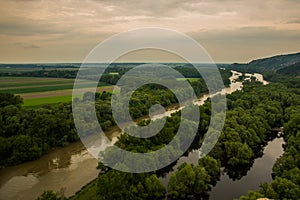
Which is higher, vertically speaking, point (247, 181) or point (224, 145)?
point (224, 145)

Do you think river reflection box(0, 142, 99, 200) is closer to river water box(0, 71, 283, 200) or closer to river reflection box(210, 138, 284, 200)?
river water box(0, 71, 283, 200)

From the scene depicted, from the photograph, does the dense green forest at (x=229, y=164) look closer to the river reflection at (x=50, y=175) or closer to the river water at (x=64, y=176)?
the river water at (x=64, y=176)

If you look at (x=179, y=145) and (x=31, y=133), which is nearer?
(x=179, y=145)

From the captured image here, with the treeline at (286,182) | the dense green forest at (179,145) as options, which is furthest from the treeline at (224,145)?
the treeline at (286,182)

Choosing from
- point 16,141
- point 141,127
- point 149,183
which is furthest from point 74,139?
point 149,183

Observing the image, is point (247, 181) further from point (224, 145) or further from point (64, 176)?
point (64, 176)

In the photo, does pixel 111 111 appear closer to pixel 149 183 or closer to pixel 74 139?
pixel 74 139

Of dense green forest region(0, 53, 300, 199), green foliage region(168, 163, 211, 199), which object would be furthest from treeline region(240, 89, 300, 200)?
green foliage region(168, 163, 211, 199)

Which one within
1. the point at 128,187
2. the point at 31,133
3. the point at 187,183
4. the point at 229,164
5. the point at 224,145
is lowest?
the point at 229,164

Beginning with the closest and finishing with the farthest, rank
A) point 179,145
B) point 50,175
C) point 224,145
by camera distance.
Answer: point 50,175
point 224,145
point 179,145

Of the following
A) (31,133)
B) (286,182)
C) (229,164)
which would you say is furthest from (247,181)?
(31,133)
